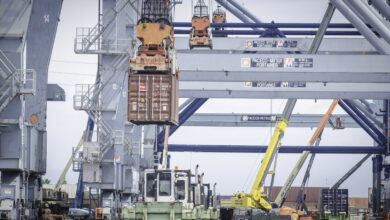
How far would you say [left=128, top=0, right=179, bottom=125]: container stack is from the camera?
26516 millimetres

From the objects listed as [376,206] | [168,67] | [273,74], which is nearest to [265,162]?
[273,74]

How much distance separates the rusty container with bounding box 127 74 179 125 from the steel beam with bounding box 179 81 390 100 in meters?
13.6

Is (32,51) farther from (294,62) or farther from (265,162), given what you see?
(265,162)

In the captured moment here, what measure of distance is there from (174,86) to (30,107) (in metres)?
5.69

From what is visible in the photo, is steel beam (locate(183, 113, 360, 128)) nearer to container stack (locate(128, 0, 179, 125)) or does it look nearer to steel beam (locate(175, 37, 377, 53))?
steel beam (locate(175, 37, 377, 53))


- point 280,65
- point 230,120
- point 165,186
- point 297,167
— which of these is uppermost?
point 280,65

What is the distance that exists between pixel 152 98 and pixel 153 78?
0.80 meters

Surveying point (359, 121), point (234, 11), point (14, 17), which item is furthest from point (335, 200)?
point (14, 17)

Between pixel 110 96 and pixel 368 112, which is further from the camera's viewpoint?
pixel 368 112

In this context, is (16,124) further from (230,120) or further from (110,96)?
(230,120)

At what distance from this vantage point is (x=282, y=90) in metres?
40.2

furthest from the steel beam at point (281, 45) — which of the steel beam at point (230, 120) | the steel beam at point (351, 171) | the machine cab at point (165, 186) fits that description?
the steel beam at point (351, 171)

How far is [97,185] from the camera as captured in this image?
3384 cm

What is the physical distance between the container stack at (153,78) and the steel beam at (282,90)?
13.6 meters
